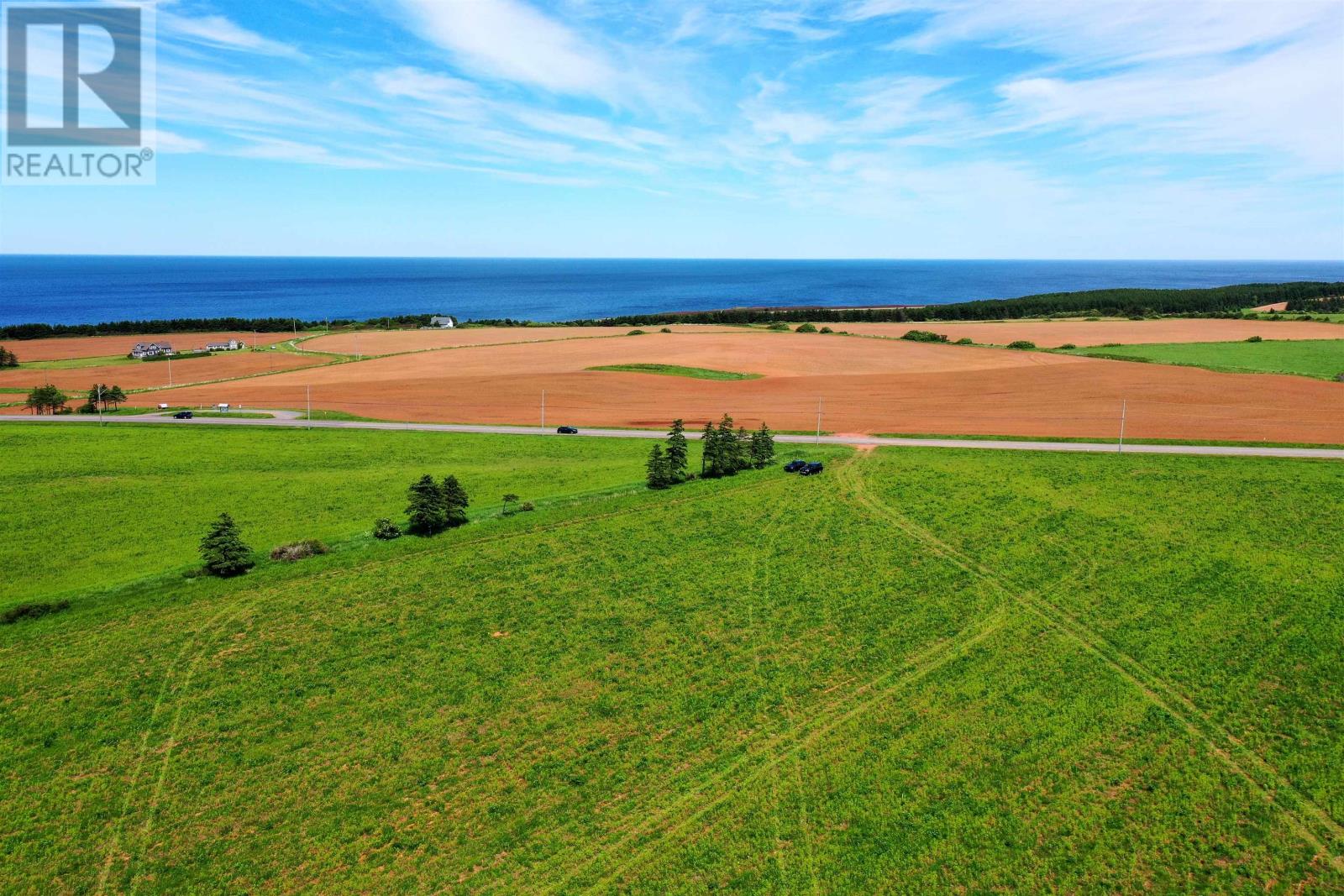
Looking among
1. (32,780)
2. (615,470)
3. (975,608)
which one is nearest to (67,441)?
(615,470)

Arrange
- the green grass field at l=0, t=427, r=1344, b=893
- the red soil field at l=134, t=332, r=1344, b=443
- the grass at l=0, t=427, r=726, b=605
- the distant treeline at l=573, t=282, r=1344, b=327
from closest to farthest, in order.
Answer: the green grass field at l=0, t=427, r=1344, b=893 → the grass at l=0, t=427, r=726, b=605 → the red soil field at l=134, t=332, r=1344, b=443 → the distant treeline at l=573, t=282, r=1344, b=327

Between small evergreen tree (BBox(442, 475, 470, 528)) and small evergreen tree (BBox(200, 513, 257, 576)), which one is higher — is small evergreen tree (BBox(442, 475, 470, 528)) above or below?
above

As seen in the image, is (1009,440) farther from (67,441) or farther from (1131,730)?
(67,441)

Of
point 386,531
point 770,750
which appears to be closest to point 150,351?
point 386,531

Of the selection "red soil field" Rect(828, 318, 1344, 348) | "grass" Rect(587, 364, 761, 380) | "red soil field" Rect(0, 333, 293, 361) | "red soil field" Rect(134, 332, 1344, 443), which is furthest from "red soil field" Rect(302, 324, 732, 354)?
"red soil field" Rect(828, 318, 1344, 348)

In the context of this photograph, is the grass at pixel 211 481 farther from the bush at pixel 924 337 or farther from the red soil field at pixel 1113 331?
the red soil field at pixel 1113 331

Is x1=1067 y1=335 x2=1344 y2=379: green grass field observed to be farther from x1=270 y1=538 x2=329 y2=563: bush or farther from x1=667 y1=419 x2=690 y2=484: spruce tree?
x1=270 y1=538 x2=329 y2=563: bush
